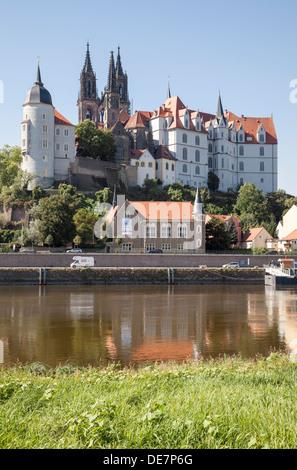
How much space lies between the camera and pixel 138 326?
24.2 m

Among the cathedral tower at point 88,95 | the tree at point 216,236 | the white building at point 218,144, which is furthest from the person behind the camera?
the cathedral tower at point 88,95

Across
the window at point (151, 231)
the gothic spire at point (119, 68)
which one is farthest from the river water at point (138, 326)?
the gothic spire at point (119, 68)

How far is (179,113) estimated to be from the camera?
4439 inches

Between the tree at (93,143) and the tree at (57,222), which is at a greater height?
the tree at (93,143)

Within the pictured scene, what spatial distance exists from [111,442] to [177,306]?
2650 cm

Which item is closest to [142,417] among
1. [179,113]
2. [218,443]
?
[218,443]

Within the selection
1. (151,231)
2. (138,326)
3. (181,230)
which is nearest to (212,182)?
(181,230)

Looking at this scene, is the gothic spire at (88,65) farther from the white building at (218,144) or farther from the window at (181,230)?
the window at (181,230)

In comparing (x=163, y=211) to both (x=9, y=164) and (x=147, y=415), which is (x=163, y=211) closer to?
(x=9, y=164)

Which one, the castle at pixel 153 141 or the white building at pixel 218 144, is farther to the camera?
the white building at pixel 218 144

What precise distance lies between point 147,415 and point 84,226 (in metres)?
58.2

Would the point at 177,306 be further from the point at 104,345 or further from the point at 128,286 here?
the point at 128,286

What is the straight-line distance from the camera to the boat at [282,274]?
50.9 metres

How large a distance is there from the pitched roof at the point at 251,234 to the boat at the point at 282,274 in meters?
21.3
